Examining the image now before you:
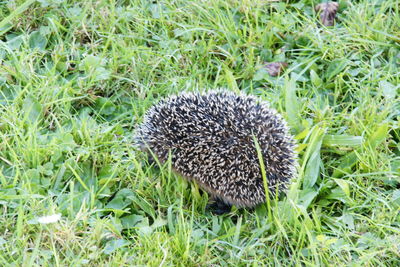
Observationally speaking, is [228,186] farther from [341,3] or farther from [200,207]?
[341,3]

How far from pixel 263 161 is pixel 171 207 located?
80 cm

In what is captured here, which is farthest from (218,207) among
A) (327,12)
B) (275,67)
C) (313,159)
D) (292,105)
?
(327,12)

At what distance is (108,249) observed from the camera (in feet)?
12.5

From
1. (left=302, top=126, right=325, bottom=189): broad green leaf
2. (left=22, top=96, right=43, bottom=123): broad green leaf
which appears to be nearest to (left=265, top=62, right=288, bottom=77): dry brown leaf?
(left=302, top=126, right=325, bottom=189): broad green leaf

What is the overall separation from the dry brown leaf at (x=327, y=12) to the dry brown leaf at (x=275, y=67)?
80 centimetres

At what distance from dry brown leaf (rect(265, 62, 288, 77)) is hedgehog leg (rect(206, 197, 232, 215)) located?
1653 millimetres

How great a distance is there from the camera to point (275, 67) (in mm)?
5500

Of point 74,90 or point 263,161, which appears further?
point 74,90

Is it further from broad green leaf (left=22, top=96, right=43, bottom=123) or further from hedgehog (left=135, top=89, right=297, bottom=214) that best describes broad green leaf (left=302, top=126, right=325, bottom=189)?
broad green leaf (left=22, top=96, right=43, bottom=123)

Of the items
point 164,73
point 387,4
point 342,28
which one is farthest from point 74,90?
point 387,4

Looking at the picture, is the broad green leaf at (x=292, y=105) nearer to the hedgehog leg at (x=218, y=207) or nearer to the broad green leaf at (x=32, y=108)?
the hedgehog leg at (x=218, y=207)

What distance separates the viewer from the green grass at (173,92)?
387cm

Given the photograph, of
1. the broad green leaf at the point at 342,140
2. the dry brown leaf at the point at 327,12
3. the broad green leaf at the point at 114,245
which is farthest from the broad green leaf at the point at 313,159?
the dry brown leaf at the point at 327,12

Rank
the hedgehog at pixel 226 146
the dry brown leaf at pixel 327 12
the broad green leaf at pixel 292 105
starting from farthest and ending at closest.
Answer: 1. the dry brown leaf at pixel 327 12
2. the broad green leaf at pixel 292 105
3. the hedgehog at pixel 226 146
